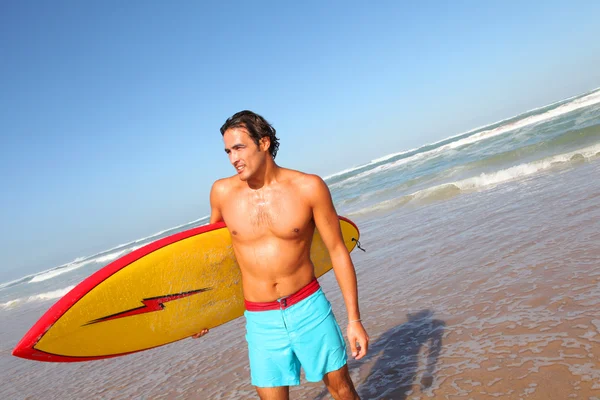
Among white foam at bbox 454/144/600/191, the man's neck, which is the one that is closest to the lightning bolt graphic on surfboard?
the man's neck

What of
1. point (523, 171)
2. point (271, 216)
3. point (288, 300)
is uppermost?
point (271, 216)

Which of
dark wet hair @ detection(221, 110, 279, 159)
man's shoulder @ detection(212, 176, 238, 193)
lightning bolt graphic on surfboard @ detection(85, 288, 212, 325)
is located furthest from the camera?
lightning bolt graphic on surfboard @ detection(85, 288, 212, 325)

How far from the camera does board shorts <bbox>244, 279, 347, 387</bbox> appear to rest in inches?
88.4

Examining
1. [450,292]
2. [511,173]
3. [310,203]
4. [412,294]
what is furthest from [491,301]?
[511,173]

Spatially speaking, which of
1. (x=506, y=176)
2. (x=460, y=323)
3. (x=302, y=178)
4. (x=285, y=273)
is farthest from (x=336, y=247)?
(x=506, y=176)

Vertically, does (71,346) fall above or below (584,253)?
above

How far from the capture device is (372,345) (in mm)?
3707

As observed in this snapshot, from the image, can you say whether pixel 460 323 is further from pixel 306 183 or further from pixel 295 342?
pixel 306 183

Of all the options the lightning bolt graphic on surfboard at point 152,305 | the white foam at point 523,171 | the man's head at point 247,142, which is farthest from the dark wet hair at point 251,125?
the white foam at point 523,171

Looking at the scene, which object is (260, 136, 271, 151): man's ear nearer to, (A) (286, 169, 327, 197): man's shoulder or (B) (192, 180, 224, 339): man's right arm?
(A) (286, 169, 327, 197): man's shoulder

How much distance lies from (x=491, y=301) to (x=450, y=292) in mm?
521

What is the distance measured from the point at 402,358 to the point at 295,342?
139cm

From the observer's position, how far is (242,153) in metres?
2.33

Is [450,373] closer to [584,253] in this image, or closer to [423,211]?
[584,253]
